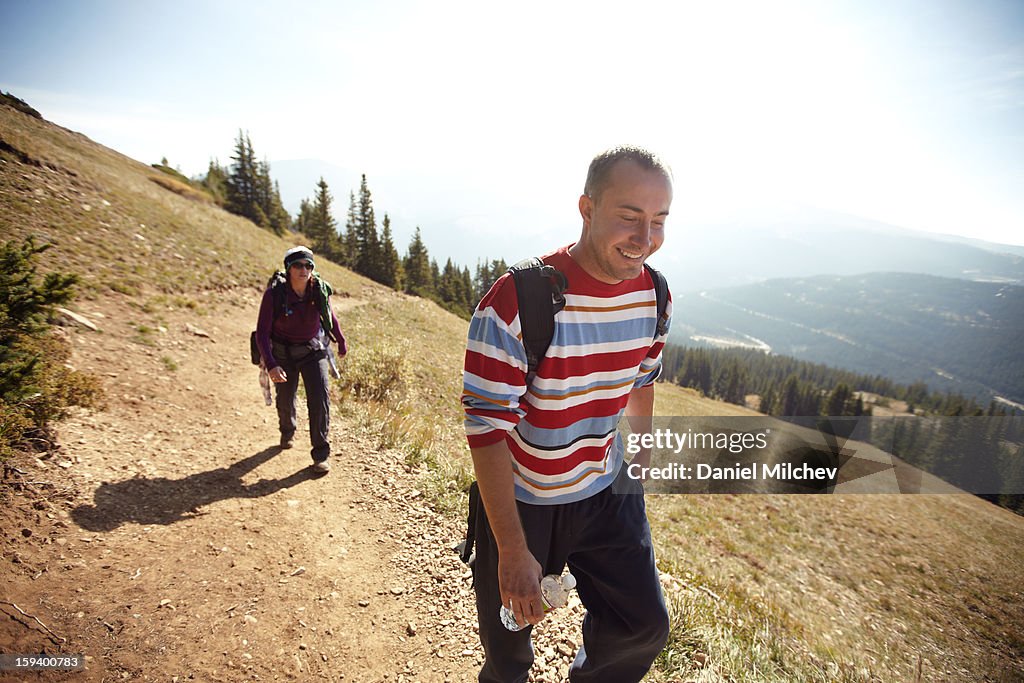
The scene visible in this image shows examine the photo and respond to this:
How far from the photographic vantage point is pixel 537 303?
1900mm

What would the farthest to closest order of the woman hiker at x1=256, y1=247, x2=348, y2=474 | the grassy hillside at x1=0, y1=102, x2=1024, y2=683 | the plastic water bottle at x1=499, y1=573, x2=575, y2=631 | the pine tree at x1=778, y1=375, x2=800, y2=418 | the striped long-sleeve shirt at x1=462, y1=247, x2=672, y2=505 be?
the pine tree at x1=778, y1=375, x2=800, y2=418 < the woman hiker at x1=256, y1=247, x2=348, y2=474 < the grassy hillside at x1=0, y1=102, x2=1024, y2=683 < the plastic water bottle at x1=499, y1=573, x2=575, y2=631 < the striped long-sleeve shirt at x1=462, y1=247, x2=672, y2=505

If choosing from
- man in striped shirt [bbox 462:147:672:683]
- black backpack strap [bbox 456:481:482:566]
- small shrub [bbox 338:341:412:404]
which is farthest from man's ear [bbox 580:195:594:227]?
small shrub [bbox 338:341:412:404]

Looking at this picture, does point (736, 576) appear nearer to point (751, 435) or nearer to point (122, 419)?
point (122, 419)

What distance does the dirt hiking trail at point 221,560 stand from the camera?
127 inches

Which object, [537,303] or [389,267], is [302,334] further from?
[389,267]

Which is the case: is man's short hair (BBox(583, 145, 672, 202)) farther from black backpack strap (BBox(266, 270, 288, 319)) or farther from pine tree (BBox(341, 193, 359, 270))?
pine tree (BBox(341, 193, 359, 270))

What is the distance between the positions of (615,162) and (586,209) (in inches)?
10.3

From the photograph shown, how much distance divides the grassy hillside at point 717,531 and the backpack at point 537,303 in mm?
3238

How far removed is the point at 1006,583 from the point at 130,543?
33.5 metres

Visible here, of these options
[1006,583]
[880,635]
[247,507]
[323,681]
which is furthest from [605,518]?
[1006,583]

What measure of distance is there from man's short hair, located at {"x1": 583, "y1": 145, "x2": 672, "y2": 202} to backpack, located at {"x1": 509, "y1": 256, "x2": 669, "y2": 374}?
0.46 m

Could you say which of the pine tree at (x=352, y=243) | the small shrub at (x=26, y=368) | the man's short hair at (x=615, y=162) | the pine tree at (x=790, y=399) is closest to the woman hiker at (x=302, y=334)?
the small shrub at (x=26, y=368)

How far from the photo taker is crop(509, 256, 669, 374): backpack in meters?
1.88

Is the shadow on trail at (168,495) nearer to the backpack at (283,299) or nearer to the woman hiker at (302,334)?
the woman hiker at (302,334)
